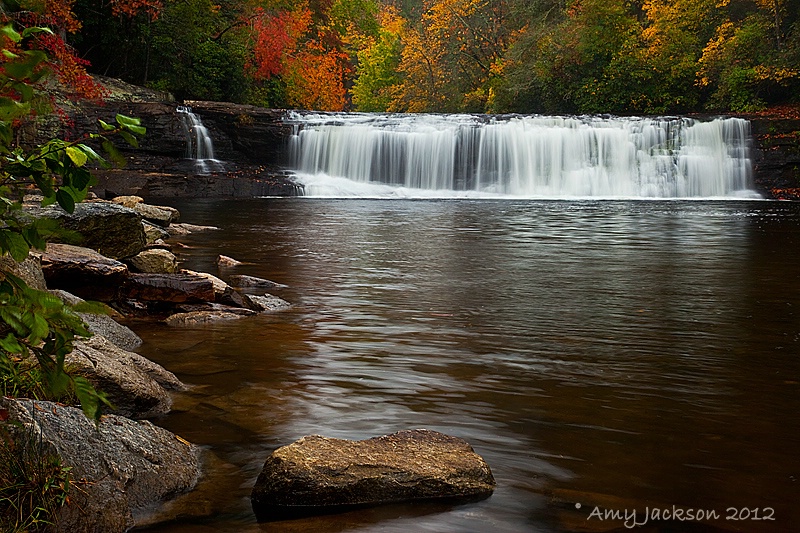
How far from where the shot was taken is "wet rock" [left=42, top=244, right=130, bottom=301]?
21.8 feet

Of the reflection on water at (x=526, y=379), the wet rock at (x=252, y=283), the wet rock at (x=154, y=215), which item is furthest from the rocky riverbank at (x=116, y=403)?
the wet rock at (x=154, y=215)

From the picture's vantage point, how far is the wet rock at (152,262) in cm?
855

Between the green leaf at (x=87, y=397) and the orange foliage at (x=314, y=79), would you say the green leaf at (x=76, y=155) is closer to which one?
the green leaf at (x=87, y=397)

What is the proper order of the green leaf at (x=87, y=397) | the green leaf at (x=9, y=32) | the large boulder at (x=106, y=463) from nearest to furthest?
the green leaf at (x=9, y=32) < the green leaf at (x=87, y=397) < the large boulder at (x=106, y=463)

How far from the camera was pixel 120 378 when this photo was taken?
400cm

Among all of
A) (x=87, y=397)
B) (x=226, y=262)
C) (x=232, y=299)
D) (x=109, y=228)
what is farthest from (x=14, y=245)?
(x=226, y=262)

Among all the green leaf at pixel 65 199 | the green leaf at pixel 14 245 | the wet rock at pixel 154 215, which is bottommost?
the wet rock at pixel 154 215

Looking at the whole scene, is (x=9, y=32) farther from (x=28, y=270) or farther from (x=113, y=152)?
(x=28, y=270)

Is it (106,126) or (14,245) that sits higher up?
(106,126)

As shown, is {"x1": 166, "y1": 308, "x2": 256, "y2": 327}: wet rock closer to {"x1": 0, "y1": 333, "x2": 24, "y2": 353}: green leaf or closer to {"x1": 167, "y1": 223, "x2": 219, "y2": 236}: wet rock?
{"x1": 0, "y1": 333, "x2": 24, "y2": 353}: green leaf

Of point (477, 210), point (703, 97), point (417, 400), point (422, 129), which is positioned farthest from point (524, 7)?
point (417, 400)

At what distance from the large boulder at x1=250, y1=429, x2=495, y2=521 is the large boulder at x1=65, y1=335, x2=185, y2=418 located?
94 centimetres

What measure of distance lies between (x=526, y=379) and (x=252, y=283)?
15.4 feet

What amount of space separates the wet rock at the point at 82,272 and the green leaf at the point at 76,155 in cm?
480
